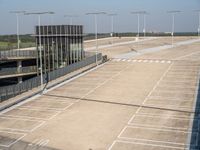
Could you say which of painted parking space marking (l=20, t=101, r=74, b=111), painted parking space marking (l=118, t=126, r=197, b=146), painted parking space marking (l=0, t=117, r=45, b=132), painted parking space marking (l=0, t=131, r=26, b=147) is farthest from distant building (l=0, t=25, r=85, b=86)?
painted parking space marking (l=118, t=126, r=197, b=146)

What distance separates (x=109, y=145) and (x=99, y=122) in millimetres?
5671

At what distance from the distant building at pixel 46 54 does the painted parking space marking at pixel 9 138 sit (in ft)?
92.5

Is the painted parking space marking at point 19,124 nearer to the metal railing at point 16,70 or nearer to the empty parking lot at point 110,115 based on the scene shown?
the empty parking lot at point 110,115

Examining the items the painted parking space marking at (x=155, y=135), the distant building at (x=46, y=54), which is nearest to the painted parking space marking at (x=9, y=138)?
the painted parking space marking at (x=155, y=135)

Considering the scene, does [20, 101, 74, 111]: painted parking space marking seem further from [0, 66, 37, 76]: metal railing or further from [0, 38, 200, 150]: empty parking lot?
[0, 66, 37, 76]: metal railing

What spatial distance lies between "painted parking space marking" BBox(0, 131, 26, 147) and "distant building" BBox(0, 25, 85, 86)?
92.5ft

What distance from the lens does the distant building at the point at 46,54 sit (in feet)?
194

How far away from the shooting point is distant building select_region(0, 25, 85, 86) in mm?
59094

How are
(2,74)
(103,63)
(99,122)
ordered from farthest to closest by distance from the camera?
(103,63)
(2,74)
(99,122)

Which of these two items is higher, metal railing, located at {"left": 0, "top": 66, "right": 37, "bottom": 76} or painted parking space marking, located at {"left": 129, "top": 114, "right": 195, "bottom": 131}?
metal railing, located at {"left": 0, "top": 66, "right": 37, "bottom": 76}

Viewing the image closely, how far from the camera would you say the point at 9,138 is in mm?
28344

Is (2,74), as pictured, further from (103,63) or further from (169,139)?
(169,139)

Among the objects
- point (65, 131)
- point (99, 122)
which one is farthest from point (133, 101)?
point (65, 131)

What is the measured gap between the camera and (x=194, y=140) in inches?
1073
